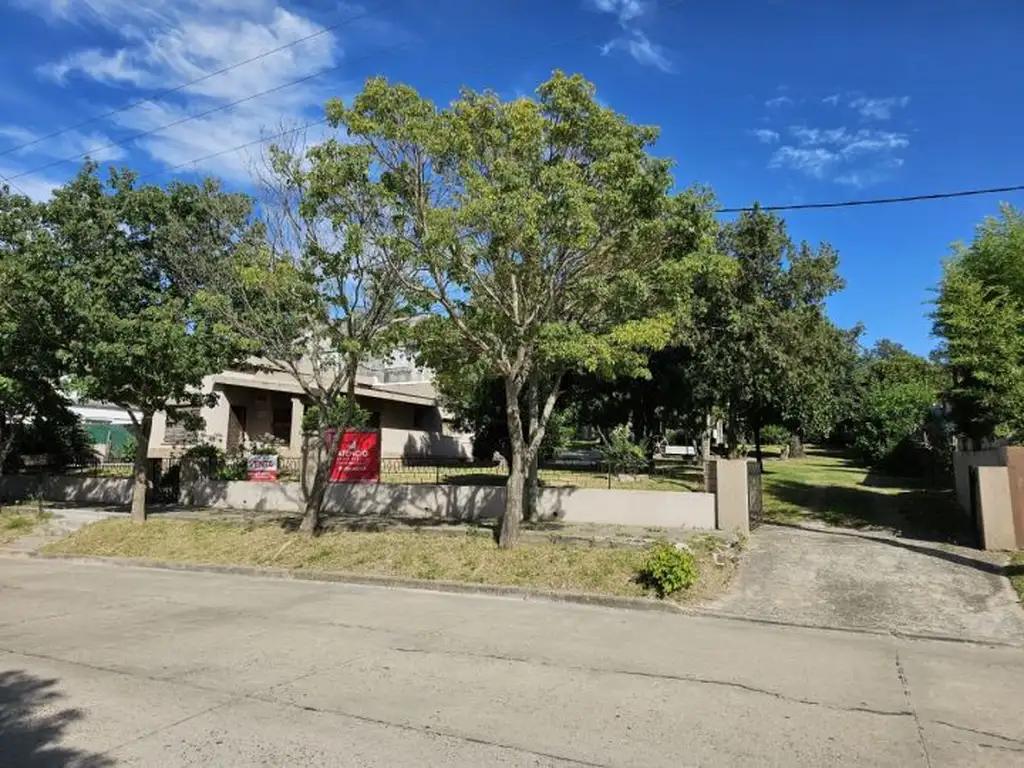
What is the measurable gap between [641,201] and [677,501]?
6521 millimetres

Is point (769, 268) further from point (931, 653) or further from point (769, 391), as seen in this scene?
point (931, 653)

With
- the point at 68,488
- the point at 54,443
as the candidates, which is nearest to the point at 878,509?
the point at 68,488

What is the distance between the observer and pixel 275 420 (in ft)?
109

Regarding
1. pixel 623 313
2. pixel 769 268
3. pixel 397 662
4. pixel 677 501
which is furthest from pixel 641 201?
Result: pixel 769 268

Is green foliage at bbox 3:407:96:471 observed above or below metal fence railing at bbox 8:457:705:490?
above

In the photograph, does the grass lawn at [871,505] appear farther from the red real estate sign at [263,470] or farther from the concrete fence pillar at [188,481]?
the concrete fence pillar at [188,481]

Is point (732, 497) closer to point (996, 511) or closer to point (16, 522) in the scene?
point (996, 511)

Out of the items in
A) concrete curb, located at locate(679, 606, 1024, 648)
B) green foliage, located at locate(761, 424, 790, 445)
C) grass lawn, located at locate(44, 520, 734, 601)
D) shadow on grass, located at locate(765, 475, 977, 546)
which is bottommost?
concrete curb, located at locate(679, 606, 1024, 648)

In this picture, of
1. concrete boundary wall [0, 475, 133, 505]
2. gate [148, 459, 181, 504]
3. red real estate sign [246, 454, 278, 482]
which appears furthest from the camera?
concrete boundary wall [0, 475, 133, 505]

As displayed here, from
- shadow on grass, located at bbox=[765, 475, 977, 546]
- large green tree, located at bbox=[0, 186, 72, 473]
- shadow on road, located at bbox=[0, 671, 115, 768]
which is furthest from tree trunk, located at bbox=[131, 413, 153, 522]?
shadow on grass, located at bbox=[765, 475, 977, 546]

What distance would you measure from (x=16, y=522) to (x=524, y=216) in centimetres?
1589

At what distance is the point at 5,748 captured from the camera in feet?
16.3

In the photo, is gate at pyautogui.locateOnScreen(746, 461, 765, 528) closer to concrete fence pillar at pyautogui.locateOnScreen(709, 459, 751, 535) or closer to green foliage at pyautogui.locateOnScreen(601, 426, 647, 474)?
concrete fence pillar at pyautogui.locateOnScreen(709, 459, 751, 535)

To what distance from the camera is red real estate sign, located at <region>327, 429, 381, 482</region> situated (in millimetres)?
19156
